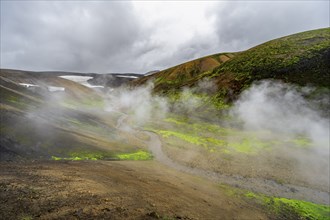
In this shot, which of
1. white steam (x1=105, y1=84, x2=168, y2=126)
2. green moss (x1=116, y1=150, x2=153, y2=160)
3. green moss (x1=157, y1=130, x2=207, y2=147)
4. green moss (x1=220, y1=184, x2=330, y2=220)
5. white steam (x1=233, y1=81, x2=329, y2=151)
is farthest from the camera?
white steam (x1=105, y1=84, x2=168, y2=126)

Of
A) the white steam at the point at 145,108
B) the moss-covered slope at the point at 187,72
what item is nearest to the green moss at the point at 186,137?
the white steam at the point at 145,108

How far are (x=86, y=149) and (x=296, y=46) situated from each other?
237ft

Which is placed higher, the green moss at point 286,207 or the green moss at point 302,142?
the green moss at point 302,142

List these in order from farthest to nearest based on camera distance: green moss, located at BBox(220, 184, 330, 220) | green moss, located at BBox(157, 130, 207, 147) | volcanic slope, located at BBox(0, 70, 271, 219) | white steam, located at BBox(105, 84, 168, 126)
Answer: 1. white steam, located at BBox(105, 84, 168, 126)
2. green moss, located at BBox(157, 130, 207, 147)
3. green moss, located at BBox(220, 184, 330, 220)
4. volcanic slope, located at BBox(0, 70, 271, 219)

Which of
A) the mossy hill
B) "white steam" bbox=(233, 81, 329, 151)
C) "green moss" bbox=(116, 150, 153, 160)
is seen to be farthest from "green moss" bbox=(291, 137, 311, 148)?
the mossy hill

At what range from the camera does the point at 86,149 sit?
33.1 metres

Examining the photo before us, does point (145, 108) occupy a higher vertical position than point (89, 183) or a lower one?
higher

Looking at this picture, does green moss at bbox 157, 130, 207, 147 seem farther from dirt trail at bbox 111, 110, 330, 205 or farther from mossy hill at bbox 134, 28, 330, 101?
mossy hill at bbox 134, 28, 330, 101

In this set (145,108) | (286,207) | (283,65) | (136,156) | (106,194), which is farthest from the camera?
(145,108)

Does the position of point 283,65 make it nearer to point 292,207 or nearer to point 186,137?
point 186,137

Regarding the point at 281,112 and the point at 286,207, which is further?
the point at 281,112

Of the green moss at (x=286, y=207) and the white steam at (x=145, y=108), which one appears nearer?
the green moss at (x=286, y=207)

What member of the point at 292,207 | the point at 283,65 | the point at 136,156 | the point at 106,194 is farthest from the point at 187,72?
the point at 106,194

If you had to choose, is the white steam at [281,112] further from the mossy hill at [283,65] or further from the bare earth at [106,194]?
the bare earth at [106,194]
